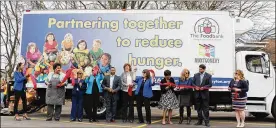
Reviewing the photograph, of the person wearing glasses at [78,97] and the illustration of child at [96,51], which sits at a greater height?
the illustration of child at [96,51]

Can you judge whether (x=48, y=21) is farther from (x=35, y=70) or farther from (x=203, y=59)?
(x=203, y=59)

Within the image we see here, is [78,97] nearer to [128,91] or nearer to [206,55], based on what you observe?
[128,91]

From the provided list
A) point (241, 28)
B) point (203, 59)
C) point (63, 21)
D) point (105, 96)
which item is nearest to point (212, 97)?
point (203, 59)

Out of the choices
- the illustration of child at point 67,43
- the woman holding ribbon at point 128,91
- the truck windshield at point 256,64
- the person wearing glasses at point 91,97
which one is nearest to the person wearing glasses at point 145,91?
the woman holding ribbon at point 128,91

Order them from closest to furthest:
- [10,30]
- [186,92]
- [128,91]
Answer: [186,92]
[128,91]
[10,30]

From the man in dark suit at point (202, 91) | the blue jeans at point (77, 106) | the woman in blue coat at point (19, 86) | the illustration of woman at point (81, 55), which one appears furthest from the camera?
the illustration of woman at point (81, 55)

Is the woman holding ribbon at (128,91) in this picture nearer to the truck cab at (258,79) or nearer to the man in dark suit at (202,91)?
the man in dark suit at (202,91)

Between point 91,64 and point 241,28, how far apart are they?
16.9ft

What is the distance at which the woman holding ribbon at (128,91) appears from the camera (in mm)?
11938

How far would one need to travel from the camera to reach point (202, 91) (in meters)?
11.4

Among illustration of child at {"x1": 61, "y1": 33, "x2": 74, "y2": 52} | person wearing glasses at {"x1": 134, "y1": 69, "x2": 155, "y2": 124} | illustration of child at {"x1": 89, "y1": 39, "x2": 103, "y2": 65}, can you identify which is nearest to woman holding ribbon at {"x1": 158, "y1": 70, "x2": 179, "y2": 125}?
person wearing glasses at {"x1": 134, "y1": 69, "x2": 155, "y2": 124}

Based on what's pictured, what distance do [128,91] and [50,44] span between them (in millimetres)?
3171

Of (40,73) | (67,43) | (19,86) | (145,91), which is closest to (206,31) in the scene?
(145,91)

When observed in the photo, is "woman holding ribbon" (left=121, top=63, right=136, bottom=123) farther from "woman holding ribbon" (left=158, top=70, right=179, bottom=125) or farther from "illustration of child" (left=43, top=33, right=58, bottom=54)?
"illustration of child" (left=43, top=33, right=58, bottom=54)
